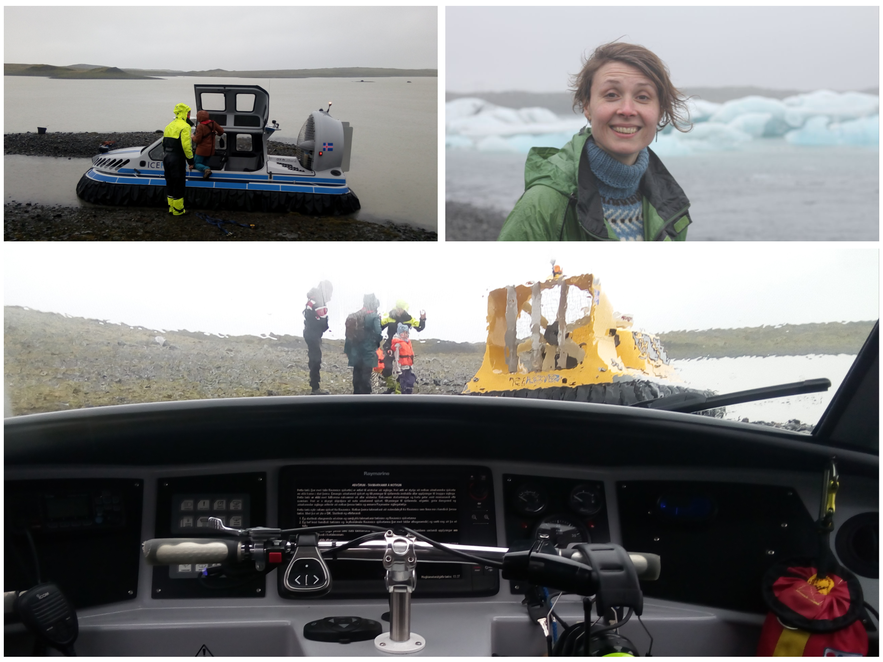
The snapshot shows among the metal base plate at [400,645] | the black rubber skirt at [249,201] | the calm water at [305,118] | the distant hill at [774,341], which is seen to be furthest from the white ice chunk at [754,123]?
the metal base plate at [400,645]

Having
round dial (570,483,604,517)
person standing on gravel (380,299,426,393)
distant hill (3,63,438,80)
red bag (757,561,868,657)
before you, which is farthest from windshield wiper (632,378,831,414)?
distant hill (3,63,438,80)

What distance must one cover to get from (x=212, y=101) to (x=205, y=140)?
113 mm

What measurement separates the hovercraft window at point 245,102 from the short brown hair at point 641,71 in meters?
0.79

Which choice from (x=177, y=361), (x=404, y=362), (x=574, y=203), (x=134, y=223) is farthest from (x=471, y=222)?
(x=177, y=361)

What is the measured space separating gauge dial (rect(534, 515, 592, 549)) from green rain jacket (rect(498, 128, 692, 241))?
2.39ft

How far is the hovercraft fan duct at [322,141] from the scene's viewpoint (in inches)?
62.7

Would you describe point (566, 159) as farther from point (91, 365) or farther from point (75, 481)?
point (91, 365)

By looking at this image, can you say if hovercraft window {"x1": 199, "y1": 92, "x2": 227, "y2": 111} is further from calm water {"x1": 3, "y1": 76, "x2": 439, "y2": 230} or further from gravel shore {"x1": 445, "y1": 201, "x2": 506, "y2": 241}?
gravel shore {"x1": 445, "y1": 201, "x2": 506, "y2": 241}

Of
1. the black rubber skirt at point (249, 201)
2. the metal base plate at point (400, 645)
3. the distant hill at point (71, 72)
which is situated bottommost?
the metal base plate at point (400, 645)

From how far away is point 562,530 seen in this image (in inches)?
63.7

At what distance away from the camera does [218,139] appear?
1.66 m

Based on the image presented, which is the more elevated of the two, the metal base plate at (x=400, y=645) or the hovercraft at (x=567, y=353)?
the hovercraft at (x=567, y=353)

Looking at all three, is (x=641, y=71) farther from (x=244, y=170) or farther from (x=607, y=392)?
(x=244, y=170)

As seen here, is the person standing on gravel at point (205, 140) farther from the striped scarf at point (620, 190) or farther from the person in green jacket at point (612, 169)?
the striped scarf at point (620, 190)
